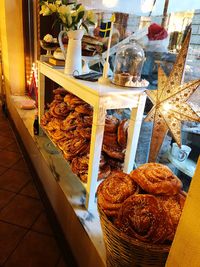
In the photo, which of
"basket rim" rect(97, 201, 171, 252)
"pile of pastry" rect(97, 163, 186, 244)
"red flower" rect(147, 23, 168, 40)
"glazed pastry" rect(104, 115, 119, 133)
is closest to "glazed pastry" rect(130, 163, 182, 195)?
"pile of pastry" rect(97, 163, 186, 244)

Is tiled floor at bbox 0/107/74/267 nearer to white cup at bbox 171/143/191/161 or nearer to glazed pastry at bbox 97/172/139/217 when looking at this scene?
glazed pastry at bbox 97/172/139/217

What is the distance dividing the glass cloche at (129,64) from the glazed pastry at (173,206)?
0.54 m

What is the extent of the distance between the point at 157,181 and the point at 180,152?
0.28 meters

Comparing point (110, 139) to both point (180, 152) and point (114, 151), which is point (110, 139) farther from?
point (180, 152)

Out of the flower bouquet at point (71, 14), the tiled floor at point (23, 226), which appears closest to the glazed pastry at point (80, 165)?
the tiled floor at point (23, 226)

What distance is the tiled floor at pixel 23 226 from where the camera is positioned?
51.6 inches

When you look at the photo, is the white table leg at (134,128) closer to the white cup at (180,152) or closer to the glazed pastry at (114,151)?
the glazed pastry at (114,151)

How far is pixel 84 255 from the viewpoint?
112 centimetres

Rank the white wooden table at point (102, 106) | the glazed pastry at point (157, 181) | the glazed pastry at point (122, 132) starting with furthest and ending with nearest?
the glazed pastry at point (122, 132) → the white wooden table at point (102, 106) → the glazed pastry at point (157, 181)

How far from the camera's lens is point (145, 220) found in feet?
2.05

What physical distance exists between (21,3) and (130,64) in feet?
7.55

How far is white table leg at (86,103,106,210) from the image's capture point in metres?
0.94

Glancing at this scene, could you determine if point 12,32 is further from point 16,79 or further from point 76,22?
point 76,22

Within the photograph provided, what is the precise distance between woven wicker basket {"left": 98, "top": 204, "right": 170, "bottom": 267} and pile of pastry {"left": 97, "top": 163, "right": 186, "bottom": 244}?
2 centimetres
